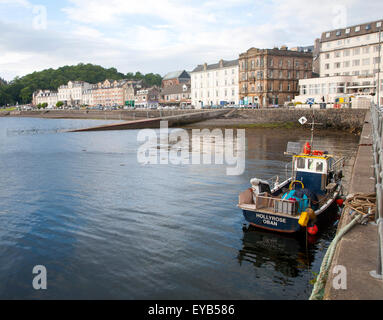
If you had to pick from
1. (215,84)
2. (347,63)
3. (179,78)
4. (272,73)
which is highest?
(179,78)

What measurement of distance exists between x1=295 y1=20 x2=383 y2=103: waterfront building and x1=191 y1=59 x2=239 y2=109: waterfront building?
25.2 m

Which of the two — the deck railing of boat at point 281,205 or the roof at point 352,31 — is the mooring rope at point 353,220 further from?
the roof at point 352,31

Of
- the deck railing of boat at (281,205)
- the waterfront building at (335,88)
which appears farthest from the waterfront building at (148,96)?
the deck railing of boat at (281,205)

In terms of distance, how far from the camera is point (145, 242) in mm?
15539

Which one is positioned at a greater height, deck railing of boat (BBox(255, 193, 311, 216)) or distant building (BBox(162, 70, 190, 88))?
distant building (BBox(162, 70, 190, 88))

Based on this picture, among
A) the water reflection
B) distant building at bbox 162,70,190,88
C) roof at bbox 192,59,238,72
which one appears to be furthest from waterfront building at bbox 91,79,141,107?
the water reflection

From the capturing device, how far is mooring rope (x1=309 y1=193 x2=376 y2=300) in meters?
9.69

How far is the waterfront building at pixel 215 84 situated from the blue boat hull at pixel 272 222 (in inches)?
3524

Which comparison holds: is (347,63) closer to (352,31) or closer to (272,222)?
Result: (352,31)

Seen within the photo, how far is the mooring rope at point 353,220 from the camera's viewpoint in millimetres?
9688

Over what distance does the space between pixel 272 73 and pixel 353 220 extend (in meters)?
86.8

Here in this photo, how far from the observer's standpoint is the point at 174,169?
106ft

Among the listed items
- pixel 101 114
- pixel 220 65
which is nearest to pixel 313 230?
pixel 220 65

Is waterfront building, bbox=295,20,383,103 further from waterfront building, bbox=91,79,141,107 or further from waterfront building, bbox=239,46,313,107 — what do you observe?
waterfront building, bbox=91,79,141,107
